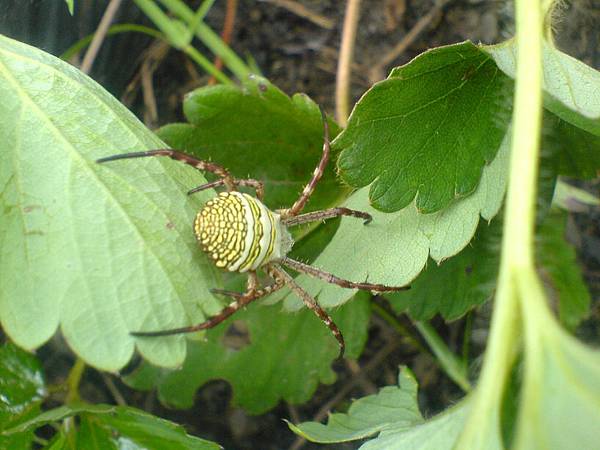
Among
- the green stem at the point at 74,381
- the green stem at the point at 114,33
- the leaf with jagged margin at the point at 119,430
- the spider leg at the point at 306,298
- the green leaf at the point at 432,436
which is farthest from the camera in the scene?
the green stem at the point at 114,33

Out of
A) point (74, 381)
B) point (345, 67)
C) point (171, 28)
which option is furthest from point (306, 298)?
point (171, 28)

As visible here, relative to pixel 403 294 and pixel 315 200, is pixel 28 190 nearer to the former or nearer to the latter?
pixel 315 200

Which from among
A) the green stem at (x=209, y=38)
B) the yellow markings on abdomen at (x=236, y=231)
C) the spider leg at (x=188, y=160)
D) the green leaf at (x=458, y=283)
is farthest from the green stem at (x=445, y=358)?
the green stem at (x=209, y=38)

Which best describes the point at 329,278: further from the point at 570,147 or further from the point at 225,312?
the point at 570,147

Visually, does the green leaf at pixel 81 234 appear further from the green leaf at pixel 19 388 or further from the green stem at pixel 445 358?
the green stem at pixel 445 358

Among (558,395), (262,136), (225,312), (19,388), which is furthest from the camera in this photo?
(262,136)

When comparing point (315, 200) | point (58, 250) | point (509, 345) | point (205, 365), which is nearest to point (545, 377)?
point (509, 345)
